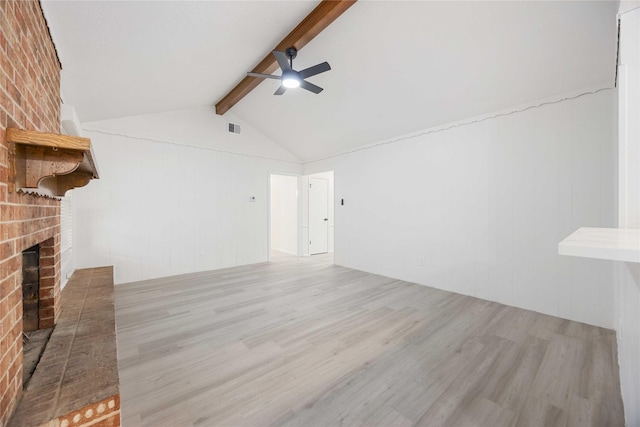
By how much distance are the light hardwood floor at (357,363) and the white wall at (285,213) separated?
10.6 ft

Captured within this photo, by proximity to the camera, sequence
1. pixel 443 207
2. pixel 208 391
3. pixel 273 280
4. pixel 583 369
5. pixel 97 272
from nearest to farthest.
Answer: pixel 208 391 → pixel 583 369 → pixel 97 272 → pixel 443 207 → pixel 273 280

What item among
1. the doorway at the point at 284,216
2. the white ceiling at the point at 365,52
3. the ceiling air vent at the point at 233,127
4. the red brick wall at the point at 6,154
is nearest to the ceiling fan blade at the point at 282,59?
the white ceiling at the point at 365,52

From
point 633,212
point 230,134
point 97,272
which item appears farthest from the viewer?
point 230,134

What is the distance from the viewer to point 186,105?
434 centimetres

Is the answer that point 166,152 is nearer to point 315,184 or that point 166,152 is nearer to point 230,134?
point 230,134

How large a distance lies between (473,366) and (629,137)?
1.73 meters

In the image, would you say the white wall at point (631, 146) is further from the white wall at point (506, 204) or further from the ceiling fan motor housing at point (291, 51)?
the ceiling fan motor housing at point (291, 51)

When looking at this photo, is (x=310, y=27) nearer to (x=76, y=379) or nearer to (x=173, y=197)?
(x=76, y=379)

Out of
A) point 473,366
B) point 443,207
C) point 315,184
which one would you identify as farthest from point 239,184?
point 473,366

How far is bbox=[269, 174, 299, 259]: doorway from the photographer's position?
643cm

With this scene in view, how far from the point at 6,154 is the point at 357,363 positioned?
7.36 feet

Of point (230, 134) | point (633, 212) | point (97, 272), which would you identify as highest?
point (230, 134)

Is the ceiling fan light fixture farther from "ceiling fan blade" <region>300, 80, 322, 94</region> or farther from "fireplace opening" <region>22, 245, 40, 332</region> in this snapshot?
"fireplace opening" <region>22, 245, 40, 332</region>

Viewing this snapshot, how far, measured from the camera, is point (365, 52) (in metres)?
2.87
